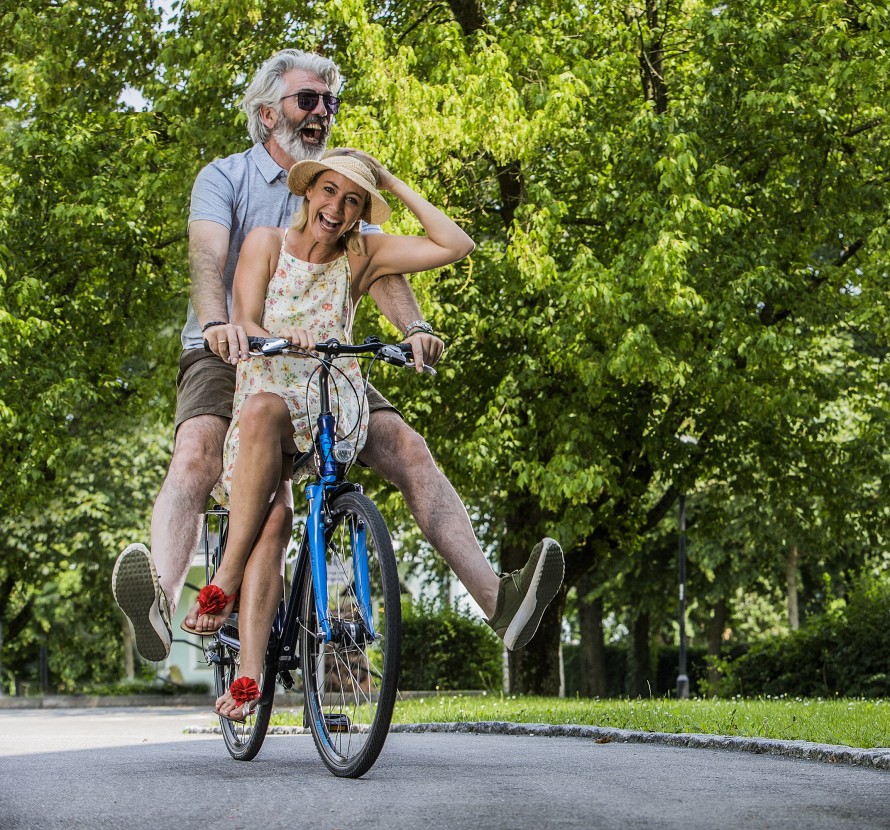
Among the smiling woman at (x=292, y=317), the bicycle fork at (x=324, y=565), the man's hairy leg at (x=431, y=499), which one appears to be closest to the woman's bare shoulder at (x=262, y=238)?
the smiling woman at (x=292, y=317)

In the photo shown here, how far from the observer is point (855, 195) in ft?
53.3

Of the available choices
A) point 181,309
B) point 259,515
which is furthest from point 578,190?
point 259,515

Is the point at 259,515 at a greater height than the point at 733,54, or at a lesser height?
lesser

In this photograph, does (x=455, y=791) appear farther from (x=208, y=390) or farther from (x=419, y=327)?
(x=208, y=390)

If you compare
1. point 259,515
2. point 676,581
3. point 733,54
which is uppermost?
point 733,54

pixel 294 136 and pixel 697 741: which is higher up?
pixel 294 136

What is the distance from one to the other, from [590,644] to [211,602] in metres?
24.3

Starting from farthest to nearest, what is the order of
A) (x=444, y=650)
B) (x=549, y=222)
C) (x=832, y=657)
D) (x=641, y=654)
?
(x=641, y=654)
(x=444, y=650)
(x=832, y=657)
(x=549, y=222)

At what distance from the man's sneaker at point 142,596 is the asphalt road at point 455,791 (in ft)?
1.68

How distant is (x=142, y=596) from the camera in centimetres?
502

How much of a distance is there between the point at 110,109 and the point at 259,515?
1364 cm

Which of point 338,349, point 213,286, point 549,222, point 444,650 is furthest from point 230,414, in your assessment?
point 444,650

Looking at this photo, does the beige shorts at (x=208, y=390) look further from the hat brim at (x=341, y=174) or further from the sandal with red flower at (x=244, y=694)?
the sandal with red flower at (x=244, y=694)

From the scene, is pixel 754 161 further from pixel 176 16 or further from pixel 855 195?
pixel 176 16
